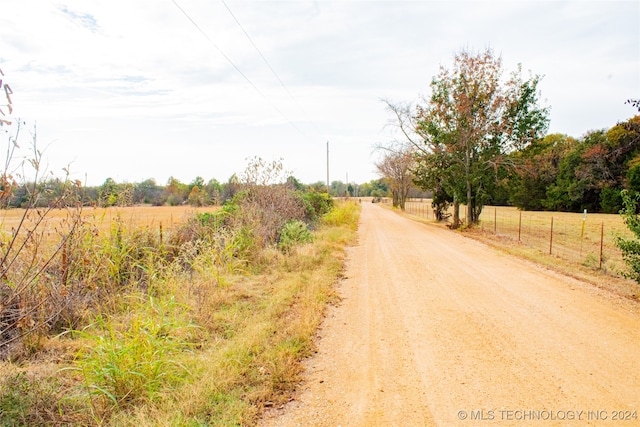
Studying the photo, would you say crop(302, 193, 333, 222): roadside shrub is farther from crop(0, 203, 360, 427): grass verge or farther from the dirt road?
crop(0, 203, 360, 427): grass verge

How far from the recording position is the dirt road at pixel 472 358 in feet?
11.2

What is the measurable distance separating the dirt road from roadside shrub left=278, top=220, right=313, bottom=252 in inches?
132

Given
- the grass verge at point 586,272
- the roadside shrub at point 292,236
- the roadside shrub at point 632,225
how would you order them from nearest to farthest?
the roadside shrub at point 632,225 → the grass verge at point 586,272 → the roadside shrub at point 292,236

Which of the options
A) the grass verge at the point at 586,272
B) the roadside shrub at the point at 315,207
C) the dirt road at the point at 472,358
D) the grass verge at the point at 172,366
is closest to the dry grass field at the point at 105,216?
the grass verge at the point at 172,366

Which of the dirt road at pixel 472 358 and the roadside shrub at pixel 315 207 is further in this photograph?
the roadside shrub at pixel 315 207

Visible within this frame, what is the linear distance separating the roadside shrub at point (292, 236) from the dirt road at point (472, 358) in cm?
335

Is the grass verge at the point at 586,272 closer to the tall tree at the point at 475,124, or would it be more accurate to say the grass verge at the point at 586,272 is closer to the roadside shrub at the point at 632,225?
the roadside shrub at the point at 632,225

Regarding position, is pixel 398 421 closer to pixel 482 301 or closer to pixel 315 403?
pixel 315 403

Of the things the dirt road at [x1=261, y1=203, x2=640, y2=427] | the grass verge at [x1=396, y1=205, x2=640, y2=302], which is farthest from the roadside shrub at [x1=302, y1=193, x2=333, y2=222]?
the dirt road at [x1=261, y1=203, x2=640, y2=427]

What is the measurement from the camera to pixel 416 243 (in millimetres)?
15344

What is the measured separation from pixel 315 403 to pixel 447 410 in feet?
4.02

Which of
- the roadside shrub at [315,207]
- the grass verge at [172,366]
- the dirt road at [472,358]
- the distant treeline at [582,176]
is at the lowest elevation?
the dirt road at [472,358]

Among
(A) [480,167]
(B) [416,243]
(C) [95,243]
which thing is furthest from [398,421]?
(A) [480,167]

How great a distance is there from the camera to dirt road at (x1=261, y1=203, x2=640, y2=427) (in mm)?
3404
